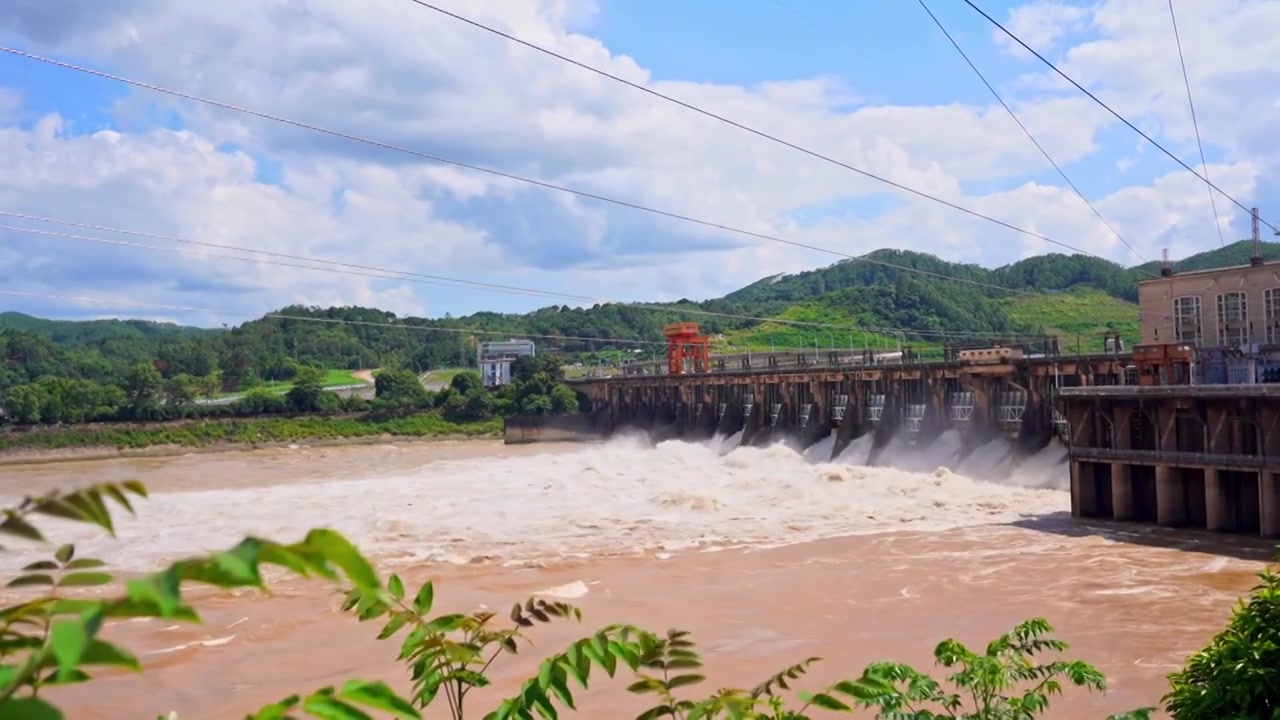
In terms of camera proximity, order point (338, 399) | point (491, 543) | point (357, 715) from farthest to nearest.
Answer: point (338, 399), point (491, 543), point (357, 715)

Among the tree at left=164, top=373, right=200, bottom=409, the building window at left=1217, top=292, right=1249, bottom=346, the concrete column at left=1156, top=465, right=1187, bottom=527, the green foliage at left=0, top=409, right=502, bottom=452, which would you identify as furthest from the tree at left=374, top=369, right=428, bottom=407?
the concrete column at left=1156, top=465, right=1187, bottom=527

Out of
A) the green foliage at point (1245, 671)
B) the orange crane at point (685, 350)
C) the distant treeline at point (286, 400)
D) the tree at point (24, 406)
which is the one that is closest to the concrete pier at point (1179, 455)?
the green foliage at point (1245, 671)

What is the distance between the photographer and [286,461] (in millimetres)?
57938

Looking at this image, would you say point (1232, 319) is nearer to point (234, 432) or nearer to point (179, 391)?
point (234, 432)

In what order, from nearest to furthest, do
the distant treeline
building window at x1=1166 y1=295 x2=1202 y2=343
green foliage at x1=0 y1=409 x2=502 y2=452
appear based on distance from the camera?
building window at x1=1166 y1=295 x2=1202 y2=343 < green foliage at x1=0 y1=409 x2=502 y2=452 < the distant treeline

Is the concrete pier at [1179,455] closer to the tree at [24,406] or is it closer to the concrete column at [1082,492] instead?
the concrete column at [1082,492]

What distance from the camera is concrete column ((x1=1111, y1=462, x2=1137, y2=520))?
84.1 ft

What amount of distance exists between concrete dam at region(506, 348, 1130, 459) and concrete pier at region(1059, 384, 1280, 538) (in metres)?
6.80

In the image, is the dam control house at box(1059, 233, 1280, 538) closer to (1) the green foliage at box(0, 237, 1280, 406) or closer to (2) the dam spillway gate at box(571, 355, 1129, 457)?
(2) the dam spillway gate at box(571, 355, 1129, 457)

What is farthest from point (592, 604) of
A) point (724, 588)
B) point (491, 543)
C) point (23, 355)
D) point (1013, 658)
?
point (23, 355)

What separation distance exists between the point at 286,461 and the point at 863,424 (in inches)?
1289

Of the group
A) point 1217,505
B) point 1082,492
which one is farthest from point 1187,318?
point 1217,505

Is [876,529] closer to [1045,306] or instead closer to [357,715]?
[357,715]

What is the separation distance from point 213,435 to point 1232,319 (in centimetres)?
5870
